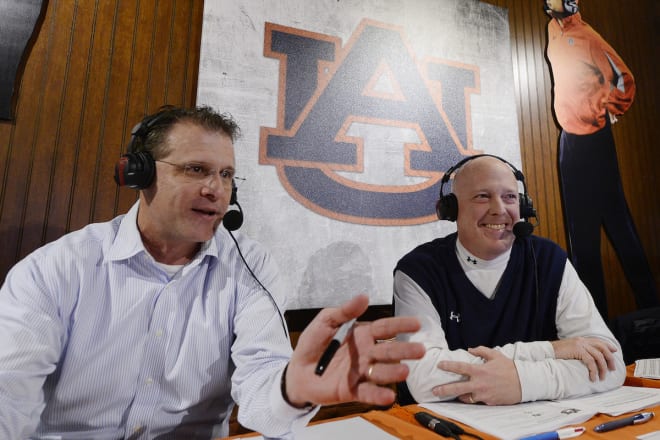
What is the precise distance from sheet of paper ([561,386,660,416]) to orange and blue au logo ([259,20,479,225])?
41.6 inches

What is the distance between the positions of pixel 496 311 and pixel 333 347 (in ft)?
3.01

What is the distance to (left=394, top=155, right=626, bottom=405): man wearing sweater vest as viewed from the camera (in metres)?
0.97

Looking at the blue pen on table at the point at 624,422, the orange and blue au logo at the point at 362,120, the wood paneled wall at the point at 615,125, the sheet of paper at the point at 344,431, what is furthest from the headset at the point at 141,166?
the wood paneled wall at the point at 615,125

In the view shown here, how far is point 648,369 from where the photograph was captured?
48.5 inches

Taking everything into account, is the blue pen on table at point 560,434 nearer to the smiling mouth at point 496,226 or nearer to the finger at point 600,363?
the finger at point 600,363

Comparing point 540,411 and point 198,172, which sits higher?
point 198,172

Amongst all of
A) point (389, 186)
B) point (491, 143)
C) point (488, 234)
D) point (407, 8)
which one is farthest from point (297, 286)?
point (407, 8)

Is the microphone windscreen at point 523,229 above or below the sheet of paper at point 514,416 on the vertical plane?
above

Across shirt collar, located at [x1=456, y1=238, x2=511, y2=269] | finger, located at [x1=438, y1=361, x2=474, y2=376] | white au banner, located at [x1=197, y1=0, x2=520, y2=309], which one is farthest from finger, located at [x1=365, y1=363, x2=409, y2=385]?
white au banner, located at [x1=197, y1=0, x2=520, y2=309]

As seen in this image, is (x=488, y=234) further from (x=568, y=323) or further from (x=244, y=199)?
(x=244, y=199)

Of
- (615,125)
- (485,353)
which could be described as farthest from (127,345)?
(615,125)

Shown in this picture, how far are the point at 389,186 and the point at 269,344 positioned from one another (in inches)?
45.5

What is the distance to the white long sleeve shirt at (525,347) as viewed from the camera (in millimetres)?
975

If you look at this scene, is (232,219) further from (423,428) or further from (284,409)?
(423,428)
